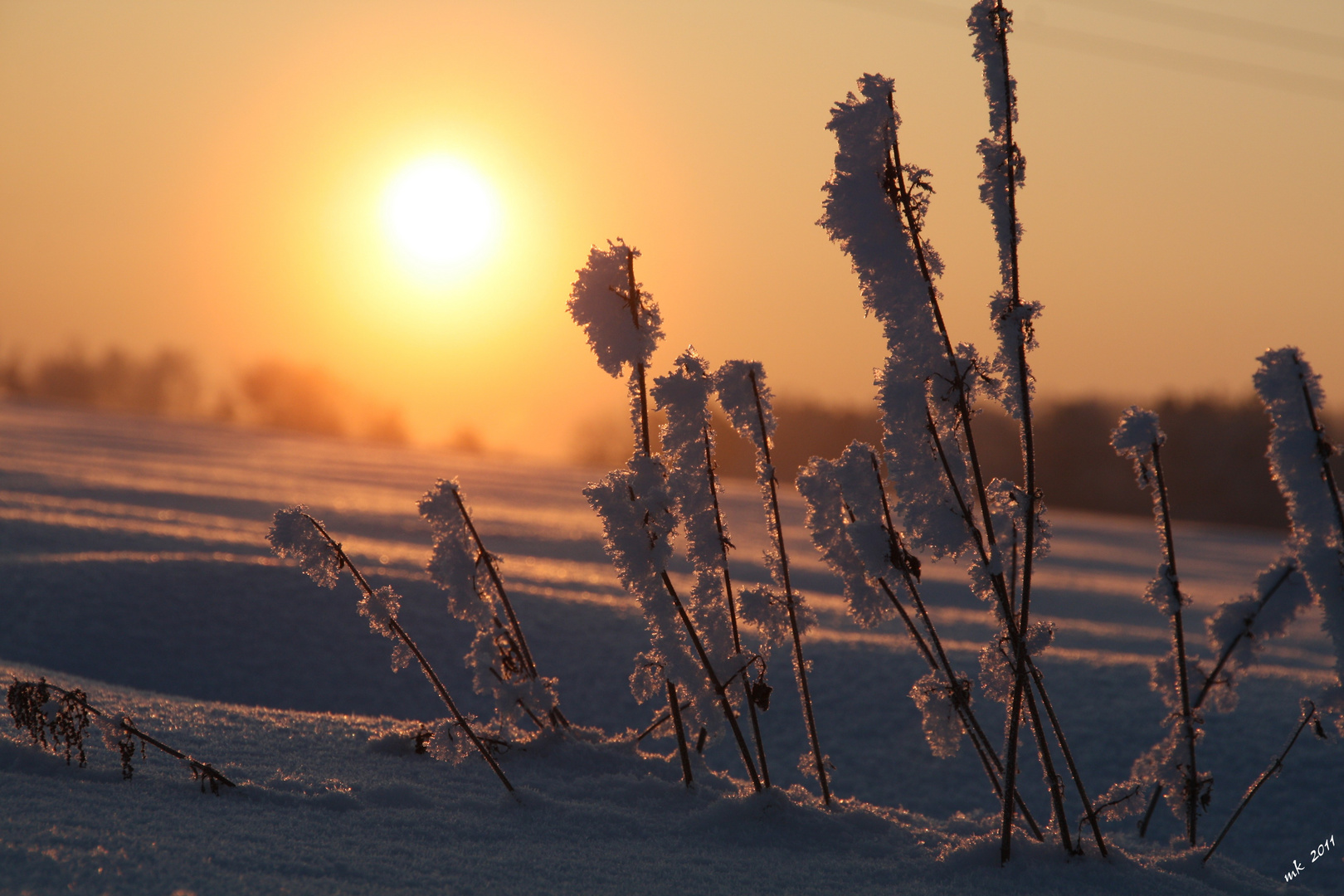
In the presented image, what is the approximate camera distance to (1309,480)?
2623 mm

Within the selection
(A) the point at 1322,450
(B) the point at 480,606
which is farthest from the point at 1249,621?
(B) the point at 480,606

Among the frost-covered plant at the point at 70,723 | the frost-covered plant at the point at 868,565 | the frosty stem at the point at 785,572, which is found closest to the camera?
the frost-covered plant at the point at 70,723

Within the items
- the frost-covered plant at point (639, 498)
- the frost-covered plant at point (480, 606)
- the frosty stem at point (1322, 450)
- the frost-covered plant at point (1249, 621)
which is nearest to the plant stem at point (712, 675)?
the frost-covered plant at point (639, 498)

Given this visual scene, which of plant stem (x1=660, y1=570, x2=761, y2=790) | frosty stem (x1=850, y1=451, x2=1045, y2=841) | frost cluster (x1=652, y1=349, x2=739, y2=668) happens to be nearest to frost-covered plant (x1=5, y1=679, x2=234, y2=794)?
plant stem (x1=660, y1=570, x2=761, y2=790)

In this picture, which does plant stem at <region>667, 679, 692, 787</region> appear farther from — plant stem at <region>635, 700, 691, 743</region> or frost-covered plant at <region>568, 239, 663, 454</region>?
frost-covered plant at <region>568, 239, 663, 454</region>

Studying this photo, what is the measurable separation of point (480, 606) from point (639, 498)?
821mm

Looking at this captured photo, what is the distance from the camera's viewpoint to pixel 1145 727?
5.68 meters

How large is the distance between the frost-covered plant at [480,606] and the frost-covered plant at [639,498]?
51cm

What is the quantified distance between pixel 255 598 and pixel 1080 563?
1362 cm

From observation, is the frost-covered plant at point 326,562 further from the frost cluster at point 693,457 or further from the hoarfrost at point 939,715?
the hoarfrost at point 939,715

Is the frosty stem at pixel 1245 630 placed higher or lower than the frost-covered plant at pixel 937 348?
lower

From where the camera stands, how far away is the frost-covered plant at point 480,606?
3275 mm

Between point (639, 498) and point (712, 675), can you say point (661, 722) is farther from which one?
point (639, 498)

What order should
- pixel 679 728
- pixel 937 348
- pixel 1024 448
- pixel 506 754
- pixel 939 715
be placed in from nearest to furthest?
pixel 1024 448 → pixel 937 348 → pixel 939 715 → pixel 679 728 → pixel 506 754
